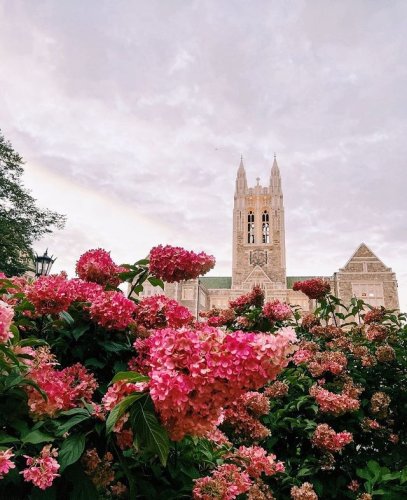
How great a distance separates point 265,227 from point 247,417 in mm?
43996

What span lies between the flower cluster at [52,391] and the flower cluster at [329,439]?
145 centimetres

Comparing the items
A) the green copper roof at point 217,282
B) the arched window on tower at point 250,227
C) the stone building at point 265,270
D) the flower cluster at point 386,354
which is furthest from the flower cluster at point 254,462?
the arched window on tower at point 250,227

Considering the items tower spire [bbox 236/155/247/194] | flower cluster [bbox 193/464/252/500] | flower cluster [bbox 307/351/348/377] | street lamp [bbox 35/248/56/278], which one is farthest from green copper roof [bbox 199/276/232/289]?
flower cluster [bbox 193/464/252/500]

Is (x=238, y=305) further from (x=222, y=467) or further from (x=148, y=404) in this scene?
(x=148, y=404)

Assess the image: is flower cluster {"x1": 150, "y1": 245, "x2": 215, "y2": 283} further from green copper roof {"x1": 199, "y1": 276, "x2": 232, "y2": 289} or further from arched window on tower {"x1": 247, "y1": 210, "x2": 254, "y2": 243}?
arched window on tower {"x1": 247, "y1": 210, "x2": 254, "y2": 243}

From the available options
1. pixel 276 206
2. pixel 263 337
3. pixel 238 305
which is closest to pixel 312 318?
pixel 238 305

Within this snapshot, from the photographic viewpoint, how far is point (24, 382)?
4.59 ft

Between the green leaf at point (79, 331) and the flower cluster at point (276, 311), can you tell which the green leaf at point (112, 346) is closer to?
the green leaf at point (79, 331)

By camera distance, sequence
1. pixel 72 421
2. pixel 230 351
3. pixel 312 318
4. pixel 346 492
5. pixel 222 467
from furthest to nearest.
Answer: pixel 312 318, pixel 346 492, pixel 222 467, pixel 72 421, pixel 230 351

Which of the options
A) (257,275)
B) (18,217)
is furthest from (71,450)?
(257,275)

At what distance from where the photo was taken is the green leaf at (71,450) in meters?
1.23

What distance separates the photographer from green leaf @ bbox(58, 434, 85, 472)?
1.23 metres

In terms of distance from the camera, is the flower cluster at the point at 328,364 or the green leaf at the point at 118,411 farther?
the flower cluster at the point at 328,364

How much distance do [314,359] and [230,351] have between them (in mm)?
2058
